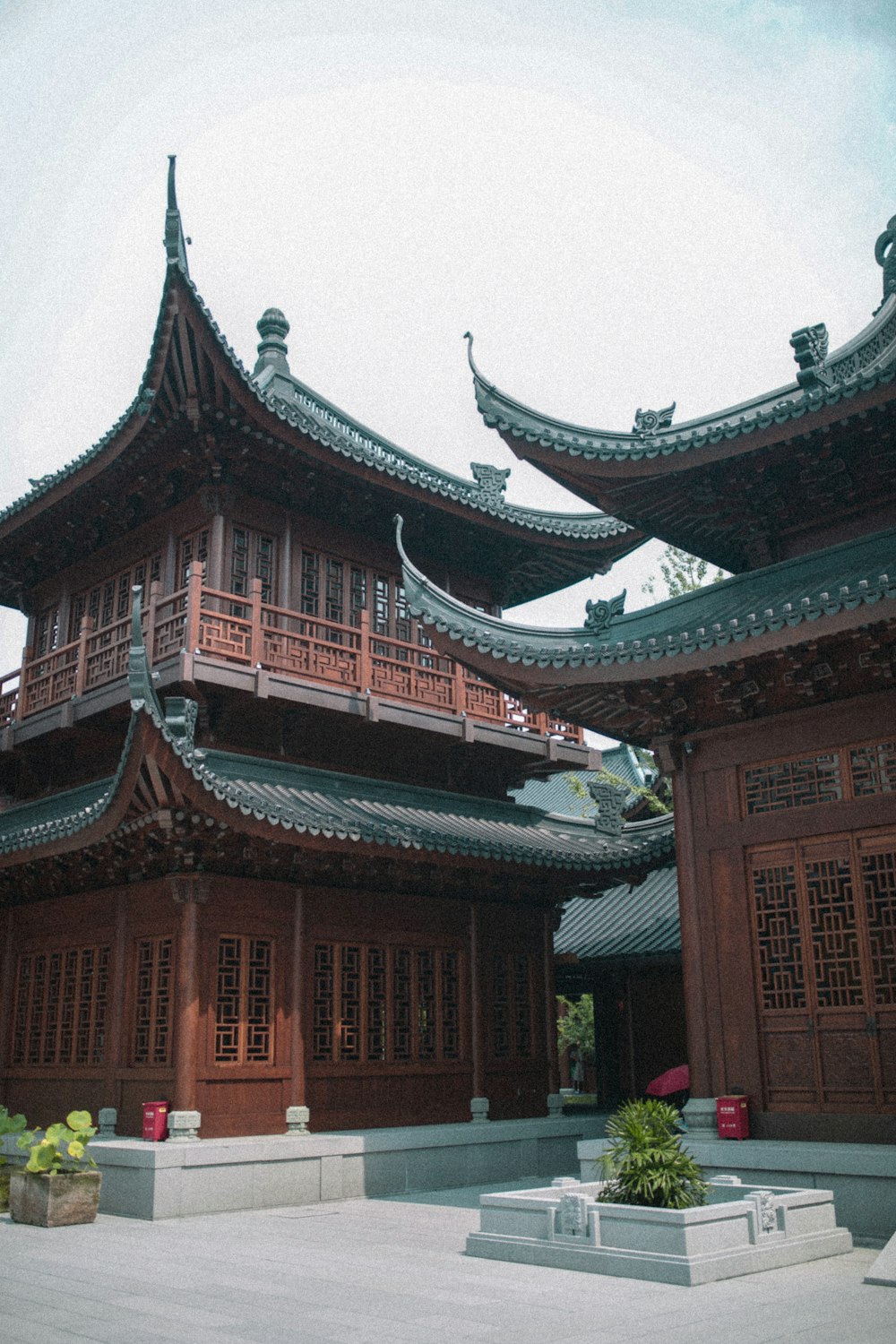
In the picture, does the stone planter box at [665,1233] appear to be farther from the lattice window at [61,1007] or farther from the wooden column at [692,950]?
the lattice window at [61,1007]

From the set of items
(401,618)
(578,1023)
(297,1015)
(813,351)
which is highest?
(813,351)

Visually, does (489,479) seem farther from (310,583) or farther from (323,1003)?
(323,1003)

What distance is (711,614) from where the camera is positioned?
1253 centimetres

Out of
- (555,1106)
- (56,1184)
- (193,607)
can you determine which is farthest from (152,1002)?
(555,1106)

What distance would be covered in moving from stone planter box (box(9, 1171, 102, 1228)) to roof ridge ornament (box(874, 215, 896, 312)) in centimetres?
1192

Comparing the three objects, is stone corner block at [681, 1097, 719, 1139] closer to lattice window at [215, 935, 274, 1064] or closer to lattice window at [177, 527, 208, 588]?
lattice window at [215, 935, 274, 1064]

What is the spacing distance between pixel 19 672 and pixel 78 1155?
845 centimetres

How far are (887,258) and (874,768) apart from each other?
19.5 feet

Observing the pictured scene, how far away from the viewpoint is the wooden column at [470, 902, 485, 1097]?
15625mm

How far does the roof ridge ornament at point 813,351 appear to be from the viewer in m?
12.6

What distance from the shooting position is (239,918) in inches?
546

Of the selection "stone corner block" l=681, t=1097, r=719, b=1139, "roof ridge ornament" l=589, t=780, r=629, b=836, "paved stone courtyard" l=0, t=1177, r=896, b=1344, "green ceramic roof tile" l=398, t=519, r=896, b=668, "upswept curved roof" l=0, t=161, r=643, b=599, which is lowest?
"paved stone courtyard" l=0, t=1177, r=896, b=1344

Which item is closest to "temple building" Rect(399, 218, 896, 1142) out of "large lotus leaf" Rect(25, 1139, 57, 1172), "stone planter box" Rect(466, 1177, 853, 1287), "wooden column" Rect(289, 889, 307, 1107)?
"stone planter box" Rect(466, 1177, 853, 1287)

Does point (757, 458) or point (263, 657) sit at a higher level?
point (757, 458)
